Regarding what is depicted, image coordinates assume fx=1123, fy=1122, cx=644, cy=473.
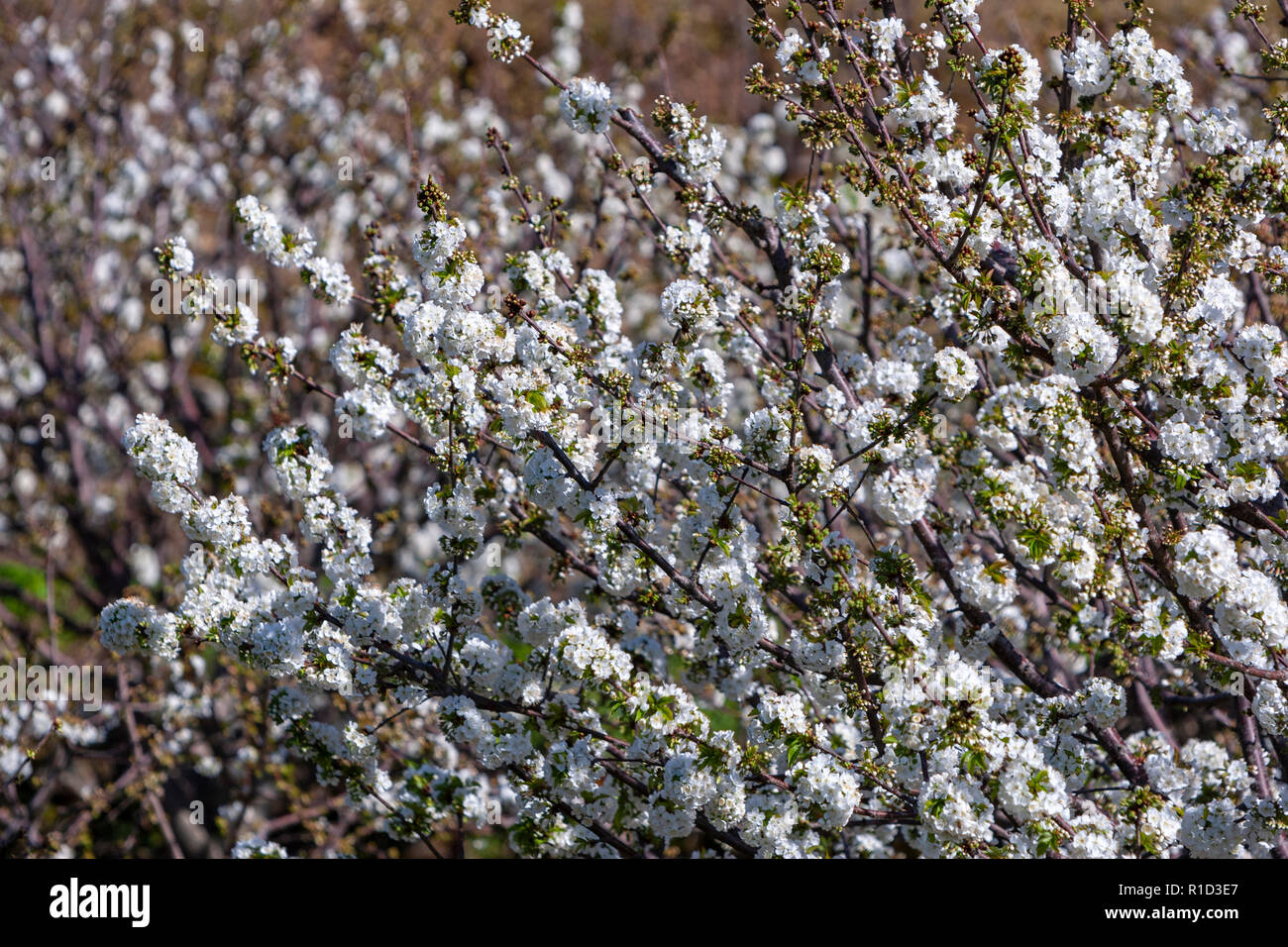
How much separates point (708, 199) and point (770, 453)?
102 cm

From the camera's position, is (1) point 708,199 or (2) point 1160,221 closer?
(2) point 1160,221

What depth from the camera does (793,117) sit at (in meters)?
3.54

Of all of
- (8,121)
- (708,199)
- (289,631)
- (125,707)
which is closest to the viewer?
(289,631)

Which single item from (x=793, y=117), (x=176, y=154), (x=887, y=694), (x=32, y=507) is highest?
(x=176, y=154)

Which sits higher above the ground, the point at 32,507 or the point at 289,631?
the point at 32,507

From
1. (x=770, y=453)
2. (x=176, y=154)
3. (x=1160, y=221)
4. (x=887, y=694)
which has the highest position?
(x=176, y=154)

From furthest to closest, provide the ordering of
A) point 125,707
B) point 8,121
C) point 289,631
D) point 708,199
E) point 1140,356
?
1. point 8,121
2. point 125,707
3. point 708,199
4. point 289,631
5. point 1140,356

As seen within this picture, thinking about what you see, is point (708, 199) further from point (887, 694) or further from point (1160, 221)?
point (887, 694)

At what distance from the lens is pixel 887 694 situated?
328cm

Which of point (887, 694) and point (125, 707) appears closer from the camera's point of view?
point (887, 694)

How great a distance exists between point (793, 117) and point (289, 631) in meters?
2.23
